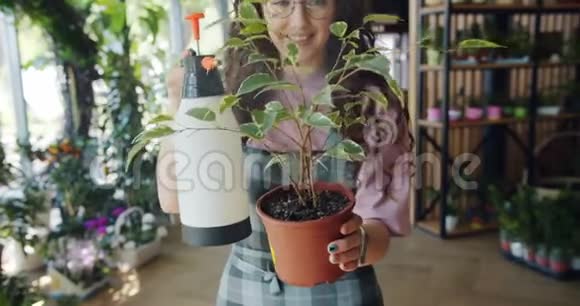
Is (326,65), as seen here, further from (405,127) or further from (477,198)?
(477,198)

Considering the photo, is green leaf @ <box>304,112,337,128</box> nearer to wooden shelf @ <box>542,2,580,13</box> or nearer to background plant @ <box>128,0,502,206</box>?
background plant @ <box>128,0,502,206</box>

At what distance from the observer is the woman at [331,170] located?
661mm

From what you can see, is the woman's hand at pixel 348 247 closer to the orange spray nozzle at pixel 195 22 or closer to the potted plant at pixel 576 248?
the orange spray nozzle at pixel 195 22

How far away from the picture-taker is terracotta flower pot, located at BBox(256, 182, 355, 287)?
60 cm

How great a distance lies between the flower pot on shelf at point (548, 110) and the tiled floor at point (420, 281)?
918 millimetres

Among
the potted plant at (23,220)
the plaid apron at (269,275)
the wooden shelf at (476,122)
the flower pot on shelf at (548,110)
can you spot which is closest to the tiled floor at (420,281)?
the potted plant at (23,220)

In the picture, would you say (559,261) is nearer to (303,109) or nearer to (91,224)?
(91,224)

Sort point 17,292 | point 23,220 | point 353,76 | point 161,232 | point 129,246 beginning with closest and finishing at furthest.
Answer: point 353,76
point 17,292
point 23,220
point 129,246
point 161,232

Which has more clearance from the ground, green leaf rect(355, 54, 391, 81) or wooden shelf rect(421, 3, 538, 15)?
wooden shelf rect(421, 3, 538, 15)

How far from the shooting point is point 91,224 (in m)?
2.58

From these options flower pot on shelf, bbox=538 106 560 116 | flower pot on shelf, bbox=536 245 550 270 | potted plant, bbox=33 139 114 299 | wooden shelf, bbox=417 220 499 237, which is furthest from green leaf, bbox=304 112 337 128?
flower pot on shelf, bbox=538 106 560 116

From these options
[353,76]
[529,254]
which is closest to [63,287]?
[353,76]

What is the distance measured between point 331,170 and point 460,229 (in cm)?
281

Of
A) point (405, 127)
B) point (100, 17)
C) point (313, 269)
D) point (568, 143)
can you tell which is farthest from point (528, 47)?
point (313, 269)
